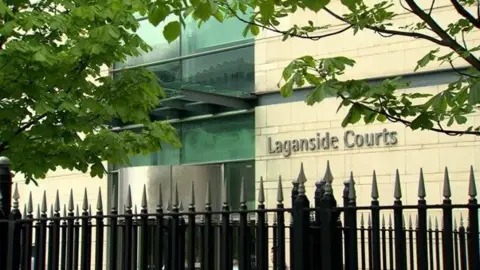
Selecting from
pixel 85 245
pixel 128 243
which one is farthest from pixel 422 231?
pixel 85 245

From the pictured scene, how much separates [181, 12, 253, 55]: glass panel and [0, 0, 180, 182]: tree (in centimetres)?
607

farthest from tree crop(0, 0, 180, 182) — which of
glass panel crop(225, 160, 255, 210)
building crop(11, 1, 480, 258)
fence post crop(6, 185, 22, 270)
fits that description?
glass panel crop(225, 160, 255, 210)

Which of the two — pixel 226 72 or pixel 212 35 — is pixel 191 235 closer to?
pixel 226 72

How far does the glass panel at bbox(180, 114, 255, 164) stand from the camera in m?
16.2

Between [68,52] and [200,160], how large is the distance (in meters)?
7.70

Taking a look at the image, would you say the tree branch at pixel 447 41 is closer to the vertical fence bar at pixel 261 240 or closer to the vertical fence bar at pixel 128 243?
the vertical fence bar at pixel 261 240

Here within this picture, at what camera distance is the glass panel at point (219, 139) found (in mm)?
16156

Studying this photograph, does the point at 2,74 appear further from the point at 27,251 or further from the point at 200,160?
the point at 200,160

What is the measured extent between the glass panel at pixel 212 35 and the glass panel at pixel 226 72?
0.73 ft

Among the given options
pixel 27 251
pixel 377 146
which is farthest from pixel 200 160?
pixel 27 251

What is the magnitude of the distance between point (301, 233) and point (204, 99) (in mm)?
11945

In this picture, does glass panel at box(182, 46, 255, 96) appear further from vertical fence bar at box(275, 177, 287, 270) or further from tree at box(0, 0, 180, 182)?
vertical fence bar at box(275, 177, 287, 270)

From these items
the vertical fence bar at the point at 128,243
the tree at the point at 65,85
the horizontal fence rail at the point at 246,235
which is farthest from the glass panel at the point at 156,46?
the vertical fence bar at the point at 128,243

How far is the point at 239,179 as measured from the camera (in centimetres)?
1602
